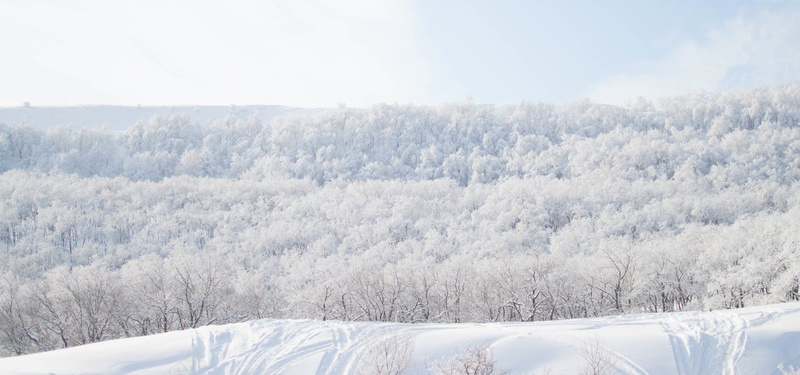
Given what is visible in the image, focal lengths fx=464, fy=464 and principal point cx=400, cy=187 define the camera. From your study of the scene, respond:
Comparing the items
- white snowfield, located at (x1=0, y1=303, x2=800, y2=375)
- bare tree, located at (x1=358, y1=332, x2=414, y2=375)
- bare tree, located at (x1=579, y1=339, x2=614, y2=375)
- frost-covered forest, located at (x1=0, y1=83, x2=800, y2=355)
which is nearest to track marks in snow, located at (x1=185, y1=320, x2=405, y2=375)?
white snowfield, located at (x1=0, y1=303, x2=800, y2=375)

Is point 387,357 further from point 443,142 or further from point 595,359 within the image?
point 443,142

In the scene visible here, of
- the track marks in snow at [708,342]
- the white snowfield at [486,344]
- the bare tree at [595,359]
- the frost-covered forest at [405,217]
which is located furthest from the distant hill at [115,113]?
the track marks in snow at [708,342]

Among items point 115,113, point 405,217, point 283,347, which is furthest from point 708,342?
point 115,113

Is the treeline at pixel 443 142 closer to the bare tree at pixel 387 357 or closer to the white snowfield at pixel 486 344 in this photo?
the white snowfield at pixel 486 344

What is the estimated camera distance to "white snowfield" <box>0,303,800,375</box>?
17.0 metres

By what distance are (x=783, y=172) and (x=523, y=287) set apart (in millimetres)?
78847

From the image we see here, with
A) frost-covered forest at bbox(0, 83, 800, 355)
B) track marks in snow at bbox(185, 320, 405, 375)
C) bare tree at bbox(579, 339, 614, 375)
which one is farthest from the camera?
frost-covered forest at bbox(0, 83, 800, 355)

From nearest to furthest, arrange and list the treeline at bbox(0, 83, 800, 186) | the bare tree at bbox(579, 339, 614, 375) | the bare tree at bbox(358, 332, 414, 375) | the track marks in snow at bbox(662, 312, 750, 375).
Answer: the bare tree at bbox(579, 339, 614, 375)
the bare tree at bbox(358, 332, 414, 375)
the track marks in snow at bbox(662, 312, 750, 375)
the treeline at bbox(0, 83, 800, 186)

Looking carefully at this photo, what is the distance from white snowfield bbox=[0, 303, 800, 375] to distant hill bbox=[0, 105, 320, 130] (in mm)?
132304

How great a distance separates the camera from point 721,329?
18750 mm

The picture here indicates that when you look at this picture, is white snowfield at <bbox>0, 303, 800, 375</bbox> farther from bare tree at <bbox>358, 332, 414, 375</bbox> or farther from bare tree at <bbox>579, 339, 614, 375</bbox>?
bare tree at <bbox>358, 332, 414, 375</bbox>

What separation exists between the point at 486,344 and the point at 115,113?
176242 millimetres

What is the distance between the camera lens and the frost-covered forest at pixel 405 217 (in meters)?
35.8

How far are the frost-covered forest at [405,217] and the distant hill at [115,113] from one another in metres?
25.1
